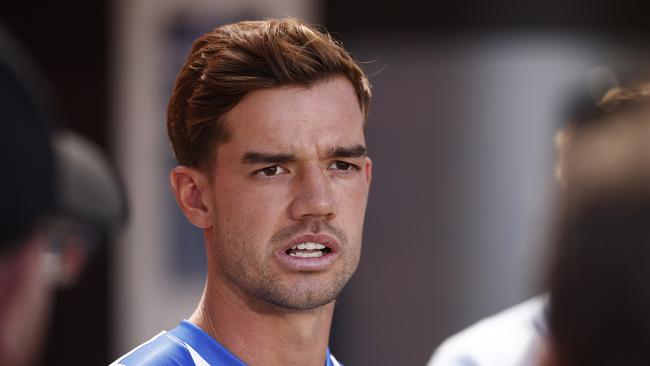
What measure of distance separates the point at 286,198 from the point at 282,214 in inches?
1.4

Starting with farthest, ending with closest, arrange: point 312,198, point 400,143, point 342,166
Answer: point 400,143
point 342,166
point 312,198

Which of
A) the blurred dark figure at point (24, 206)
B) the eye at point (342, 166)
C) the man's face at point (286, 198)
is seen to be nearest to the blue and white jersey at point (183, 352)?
the man's face at point (286, 198)

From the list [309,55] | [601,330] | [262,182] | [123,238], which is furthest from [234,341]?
[123,238]

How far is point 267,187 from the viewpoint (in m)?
2.15

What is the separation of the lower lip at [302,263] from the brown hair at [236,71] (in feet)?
0.96

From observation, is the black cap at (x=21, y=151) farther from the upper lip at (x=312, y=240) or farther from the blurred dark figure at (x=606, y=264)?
the upper lip at (x=312, y=240)

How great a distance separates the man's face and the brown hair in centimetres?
3

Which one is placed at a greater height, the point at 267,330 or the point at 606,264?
the point at 606,264

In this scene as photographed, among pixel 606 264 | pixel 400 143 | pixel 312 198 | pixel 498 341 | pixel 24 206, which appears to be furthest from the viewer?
pixel 400 143

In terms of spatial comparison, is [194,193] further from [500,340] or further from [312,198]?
[500,340]

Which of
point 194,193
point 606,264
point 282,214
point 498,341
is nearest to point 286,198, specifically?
point 282,214

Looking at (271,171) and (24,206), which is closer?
(24,206)

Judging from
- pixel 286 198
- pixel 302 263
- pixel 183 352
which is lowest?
pixel 183 352

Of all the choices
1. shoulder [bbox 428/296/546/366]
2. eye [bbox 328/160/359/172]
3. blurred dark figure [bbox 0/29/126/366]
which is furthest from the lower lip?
blurred dark figure [bbox 0/29/126/366]
